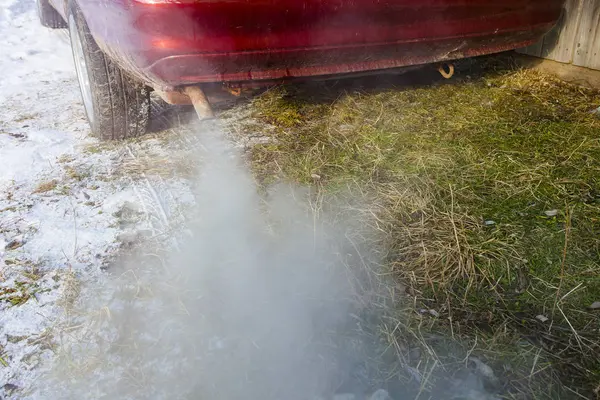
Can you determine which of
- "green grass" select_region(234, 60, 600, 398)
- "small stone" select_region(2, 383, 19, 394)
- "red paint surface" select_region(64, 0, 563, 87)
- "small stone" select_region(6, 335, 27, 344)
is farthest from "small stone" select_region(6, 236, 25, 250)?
"green grass" select_region(234, 60, 600, 398)

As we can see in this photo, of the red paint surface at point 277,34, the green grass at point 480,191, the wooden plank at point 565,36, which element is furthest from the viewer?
the wooden plank at point 565,36

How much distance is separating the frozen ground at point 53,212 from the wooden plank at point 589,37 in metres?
3.16

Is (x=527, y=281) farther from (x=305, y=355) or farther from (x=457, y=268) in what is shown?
(x=305, y=355)

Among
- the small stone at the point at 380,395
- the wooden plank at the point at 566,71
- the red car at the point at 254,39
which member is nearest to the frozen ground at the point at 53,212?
the red car at the point at 254,39

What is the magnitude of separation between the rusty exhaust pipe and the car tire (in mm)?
813

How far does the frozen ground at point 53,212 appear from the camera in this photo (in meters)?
1.61

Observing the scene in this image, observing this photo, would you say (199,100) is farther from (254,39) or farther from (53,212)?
(53,212)

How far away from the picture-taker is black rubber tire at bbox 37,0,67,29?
483cm

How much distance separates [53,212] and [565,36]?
3921mm

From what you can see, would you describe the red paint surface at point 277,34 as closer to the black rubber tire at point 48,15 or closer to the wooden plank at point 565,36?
the wooden plank at point 565,36

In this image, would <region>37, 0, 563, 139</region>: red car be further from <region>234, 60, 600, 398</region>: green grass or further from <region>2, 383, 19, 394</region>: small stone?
<region>2, 383, 19, 394</region>: small stone

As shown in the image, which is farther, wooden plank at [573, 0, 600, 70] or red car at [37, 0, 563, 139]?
wooden plank at [573, 0, 600, 70]

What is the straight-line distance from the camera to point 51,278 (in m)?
1.84

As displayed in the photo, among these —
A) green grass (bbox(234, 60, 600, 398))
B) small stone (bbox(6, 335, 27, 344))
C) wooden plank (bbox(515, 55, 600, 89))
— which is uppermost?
wooden plank (bbox(515, 55, 600, 89))
